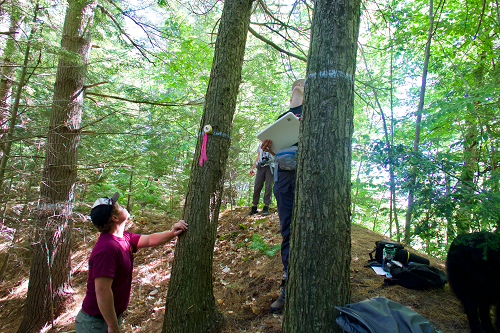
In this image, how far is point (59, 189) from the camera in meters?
4.57

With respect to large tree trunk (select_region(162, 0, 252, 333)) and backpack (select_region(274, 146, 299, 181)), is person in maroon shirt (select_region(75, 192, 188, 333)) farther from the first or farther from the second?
backpack (select_region(274, 146, 299, 181))

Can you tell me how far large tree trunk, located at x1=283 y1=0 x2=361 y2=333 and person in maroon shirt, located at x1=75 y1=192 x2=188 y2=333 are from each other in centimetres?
147

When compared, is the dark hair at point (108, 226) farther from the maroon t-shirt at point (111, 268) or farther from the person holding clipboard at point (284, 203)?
the person holding clipboard at point (284, 203)

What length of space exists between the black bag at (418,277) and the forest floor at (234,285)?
11 centimetres

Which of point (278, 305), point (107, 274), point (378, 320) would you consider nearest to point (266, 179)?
point (278, 305)

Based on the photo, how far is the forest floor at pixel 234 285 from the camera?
9.21ft

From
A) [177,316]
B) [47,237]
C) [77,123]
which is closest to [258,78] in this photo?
[77,123]

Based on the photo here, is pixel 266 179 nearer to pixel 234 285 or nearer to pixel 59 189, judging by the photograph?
pixel 234 285

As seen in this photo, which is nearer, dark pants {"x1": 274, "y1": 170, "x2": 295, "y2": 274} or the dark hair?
the dark hair

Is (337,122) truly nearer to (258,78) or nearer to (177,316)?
(177,316)

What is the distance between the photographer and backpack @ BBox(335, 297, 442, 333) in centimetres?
152

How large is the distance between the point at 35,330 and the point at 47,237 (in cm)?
165

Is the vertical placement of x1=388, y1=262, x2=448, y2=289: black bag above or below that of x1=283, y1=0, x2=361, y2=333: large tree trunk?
below

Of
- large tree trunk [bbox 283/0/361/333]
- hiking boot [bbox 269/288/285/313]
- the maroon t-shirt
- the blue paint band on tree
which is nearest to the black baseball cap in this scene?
the maroon t-shirt
